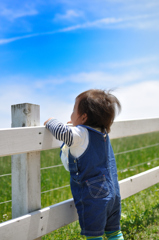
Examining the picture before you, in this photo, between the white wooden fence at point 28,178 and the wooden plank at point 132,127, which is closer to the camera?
the white wooden fence at point 28,178

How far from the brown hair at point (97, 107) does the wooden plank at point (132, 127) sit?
59 cm

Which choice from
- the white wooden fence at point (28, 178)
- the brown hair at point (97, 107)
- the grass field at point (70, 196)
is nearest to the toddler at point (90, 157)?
the brown hair at point (97, 107)

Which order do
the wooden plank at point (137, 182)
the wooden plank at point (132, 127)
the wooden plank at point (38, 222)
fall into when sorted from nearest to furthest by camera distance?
1. the wooden plank at point (38, 222)
2. the wooden plank at point (132, 127)
3. the wooden plank at point (137, 182)

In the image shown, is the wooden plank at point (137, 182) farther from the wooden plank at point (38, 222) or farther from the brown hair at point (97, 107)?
the brown hair at point (97, 107)

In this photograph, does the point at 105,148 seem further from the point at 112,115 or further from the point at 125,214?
the point at 125,214

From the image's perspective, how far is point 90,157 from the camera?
6.33 ft

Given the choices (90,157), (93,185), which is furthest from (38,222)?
(90,157)

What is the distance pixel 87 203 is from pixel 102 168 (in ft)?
0.90

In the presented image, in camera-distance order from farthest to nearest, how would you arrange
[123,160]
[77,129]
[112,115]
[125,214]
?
[123,160]
[125,214]
[112,115]
[77,129]

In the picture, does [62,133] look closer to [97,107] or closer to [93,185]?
[97,107]

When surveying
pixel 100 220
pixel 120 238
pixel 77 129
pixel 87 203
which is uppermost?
pixel 77 129

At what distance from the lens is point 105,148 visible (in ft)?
6.81

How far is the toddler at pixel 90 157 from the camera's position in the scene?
6.26 ft

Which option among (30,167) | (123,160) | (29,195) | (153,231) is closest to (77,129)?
(30,167)
